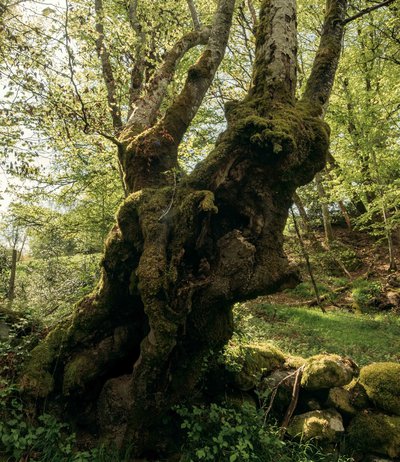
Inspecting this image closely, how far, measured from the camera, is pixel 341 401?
4.68 metres

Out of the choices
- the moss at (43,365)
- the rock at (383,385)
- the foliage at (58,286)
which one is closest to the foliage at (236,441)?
the rock at (383,385)

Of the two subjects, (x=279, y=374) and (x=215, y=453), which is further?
(x=279, y=374)

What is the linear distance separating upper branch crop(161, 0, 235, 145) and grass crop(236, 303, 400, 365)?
3383mm

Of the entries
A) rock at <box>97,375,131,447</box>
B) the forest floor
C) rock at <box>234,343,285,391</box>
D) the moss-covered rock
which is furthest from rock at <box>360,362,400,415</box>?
rock at <box>97,375,131,447</box>

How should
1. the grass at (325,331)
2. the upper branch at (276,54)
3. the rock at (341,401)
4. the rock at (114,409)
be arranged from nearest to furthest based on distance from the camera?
the rock at (114,409) → the upper branch at (276,54) → the rock at (341,401) → the grass at (325,331)

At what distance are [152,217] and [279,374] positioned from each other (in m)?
3.25

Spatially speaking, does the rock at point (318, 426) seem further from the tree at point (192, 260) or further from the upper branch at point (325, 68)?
the upper branch at point (325, 68)

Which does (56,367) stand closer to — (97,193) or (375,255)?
(97,193)

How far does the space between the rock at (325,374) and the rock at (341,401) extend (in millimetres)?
104

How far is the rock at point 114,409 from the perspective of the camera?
3.67 m

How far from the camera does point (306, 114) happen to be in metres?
4.12

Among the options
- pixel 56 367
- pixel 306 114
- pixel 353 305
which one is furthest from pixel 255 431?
pixel 353 305

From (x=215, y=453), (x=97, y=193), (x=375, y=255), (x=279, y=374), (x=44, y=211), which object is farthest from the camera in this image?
(x=375, y=255)

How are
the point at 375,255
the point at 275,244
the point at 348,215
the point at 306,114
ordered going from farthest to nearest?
1. the point at 348,215
2. the point at 375,255
3. the point at 306,114
4. the point at 275,244
